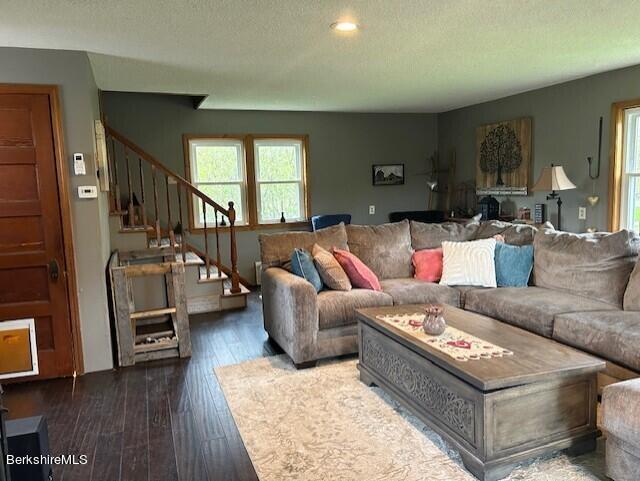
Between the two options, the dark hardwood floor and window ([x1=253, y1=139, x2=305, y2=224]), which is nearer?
the dark hardwood floor

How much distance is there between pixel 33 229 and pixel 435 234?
131 inches

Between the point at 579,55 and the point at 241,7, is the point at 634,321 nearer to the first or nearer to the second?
the point at 579,55

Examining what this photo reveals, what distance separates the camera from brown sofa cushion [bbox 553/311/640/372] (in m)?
2.60

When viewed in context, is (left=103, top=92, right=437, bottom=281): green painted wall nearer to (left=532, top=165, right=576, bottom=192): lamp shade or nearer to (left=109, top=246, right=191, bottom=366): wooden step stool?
(left=109, top=246, right=191, bottom=366): wooden step stool

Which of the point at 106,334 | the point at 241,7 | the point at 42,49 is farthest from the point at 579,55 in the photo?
the point at 106,334

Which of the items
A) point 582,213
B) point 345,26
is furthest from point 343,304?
point 582,213

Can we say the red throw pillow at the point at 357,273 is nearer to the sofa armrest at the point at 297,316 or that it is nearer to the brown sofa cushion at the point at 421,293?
the brown sofa cushion at the point at 421,293

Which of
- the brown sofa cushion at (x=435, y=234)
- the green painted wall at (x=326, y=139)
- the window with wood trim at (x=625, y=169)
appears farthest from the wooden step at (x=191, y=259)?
the window with wood trim at (x=625, y=169)

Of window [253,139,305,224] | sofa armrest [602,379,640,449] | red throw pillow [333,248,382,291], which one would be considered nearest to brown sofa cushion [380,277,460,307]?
red throw pillow [333,248,382,291]

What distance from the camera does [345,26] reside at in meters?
2.91

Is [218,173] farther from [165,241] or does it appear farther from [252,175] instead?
[165,241]

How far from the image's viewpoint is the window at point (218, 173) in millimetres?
6121

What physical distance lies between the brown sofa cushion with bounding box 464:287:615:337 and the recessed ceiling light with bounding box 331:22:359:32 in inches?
85.6

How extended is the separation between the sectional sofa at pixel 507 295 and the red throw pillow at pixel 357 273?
11cm
